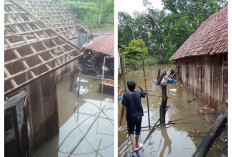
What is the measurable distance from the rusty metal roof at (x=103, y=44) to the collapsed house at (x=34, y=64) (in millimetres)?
107

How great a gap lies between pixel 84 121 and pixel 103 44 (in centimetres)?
78

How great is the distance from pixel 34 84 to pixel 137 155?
2.14 m

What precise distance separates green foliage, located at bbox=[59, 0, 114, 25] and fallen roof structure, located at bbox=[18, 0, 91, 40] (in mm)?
55

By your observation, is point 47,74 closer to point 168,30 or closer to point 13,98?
point 13,98

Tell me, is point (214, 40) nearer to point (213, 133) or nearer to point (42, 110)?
point (213, 133)

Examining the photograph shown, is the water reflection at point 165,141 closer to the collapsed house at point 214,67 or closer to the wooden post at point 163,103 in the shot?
the wooden post at point 163,103

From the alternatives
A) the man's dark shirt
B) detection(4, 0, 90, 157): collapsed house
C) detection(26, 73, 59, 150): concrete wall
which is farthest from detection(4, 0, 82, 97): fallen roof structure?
the man's dark shirt

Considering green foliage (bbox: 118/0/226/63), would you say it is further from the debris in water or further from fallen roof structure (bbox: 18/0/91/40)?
fallen roof structure (bbox: 18/0/91/40)

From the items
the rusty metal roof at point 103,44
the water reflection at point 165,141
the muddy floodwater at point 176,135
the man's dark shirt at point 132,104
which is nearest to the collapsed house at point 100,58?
the rusty metal roof at point 103,44

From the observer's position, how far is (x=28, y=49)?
153 centimetres

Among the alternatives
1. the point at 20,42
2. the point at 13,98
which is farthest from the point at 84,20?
the point at 13,98

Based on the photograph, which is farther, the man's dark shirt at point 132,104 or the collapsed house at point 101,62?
the man's dark shirt at point 132,104

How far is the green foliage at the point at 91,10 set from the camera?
178 centimetres

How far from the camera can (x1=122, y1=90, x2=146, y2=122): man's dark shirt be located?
9.45 feet
